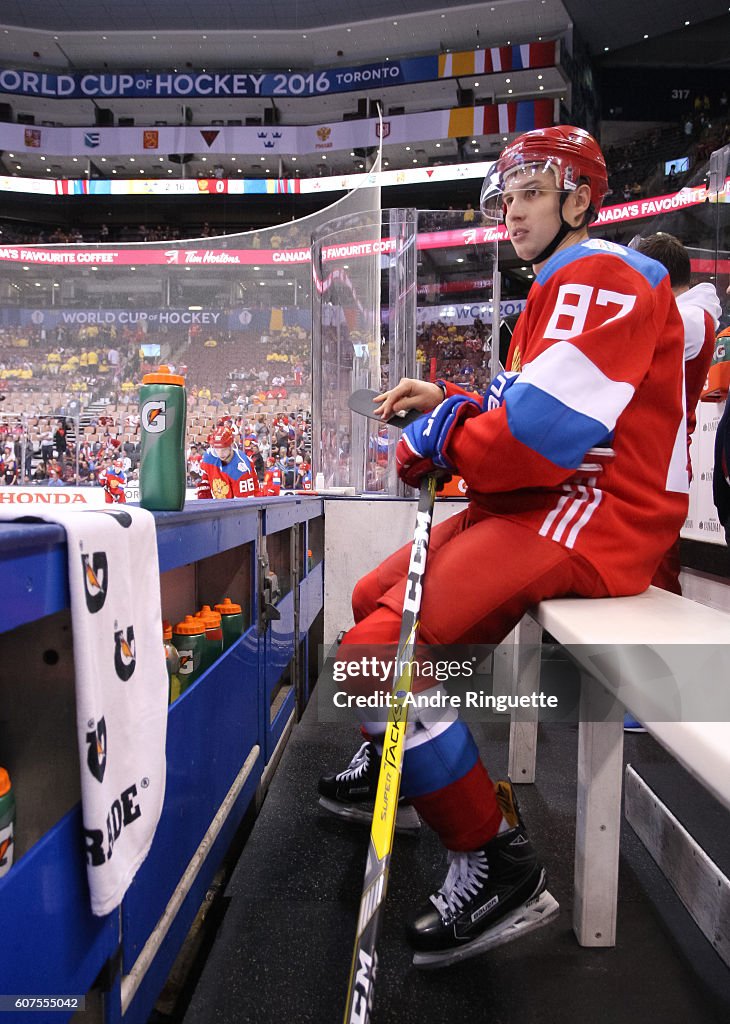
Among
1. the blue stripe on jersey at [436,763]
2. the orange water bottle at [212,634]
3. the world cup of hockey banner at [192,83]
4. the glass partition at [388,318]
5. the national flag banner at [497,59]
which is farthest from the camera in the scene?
the world cup of hockey banner at [192,83]

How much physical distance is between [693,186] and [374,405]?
4462mm

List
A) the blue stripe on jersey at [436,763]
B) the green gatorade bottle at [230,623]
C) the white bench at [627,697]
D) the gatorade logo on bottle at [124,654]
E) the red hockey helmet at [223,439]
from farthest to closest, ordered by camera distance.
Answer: the red hockey helmet at [223,439] < the green gatorade bottle at [230,623] < the blue stripe on jersey at [436,763] < the gatorade logo on bottle at [124,654] < the white bench at [627,697]

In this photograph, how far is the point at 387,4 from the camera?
11.9 meters

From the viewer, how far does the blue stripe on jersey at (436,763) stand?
1101 millimetres

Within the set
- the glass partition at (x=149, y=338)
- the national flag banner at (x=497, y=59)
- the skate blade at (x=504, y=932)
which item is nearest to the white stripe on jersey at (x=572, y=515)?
the skate blade at (x=504, y=932)

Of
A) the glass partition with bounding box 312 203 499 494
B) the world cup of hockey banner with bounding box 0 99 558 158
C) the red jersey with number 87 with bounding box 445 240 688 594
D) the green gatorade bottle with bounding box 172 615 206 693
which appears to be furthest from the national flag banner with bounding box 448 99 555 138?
the green gatorade bottle with bounding box 172 615 206 693

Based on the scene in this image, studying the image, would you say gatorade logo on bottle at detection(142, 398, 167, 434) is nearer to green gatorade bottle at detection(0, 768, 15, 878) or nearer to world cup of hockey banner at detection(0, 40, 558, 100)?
green gatorade bottle at detection(0, 768, 15, 878)

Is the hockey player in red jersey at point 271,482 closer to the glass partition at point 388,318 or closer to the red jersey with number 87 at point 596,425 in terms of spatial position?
the glass partition at point 388,318

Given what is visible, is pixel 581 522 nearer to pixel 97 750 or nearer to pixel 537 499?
pixel 537 499

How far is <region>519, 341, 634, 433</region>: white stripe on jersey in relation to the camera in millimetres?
1024

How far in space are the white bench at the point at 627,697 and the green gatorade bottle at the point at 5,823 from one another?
578 millimetres

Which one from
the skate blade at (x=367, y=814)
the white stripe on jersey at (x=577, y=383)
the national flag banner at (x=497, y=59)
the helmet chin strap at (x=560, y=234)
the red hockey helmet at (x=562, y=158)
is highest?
the national flag banner at (x=497, y=59)

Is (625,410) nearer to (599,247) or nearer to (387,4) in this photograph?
(599,247)

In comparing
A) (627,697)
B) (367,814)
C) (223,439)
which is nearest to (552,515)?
(627,697)
